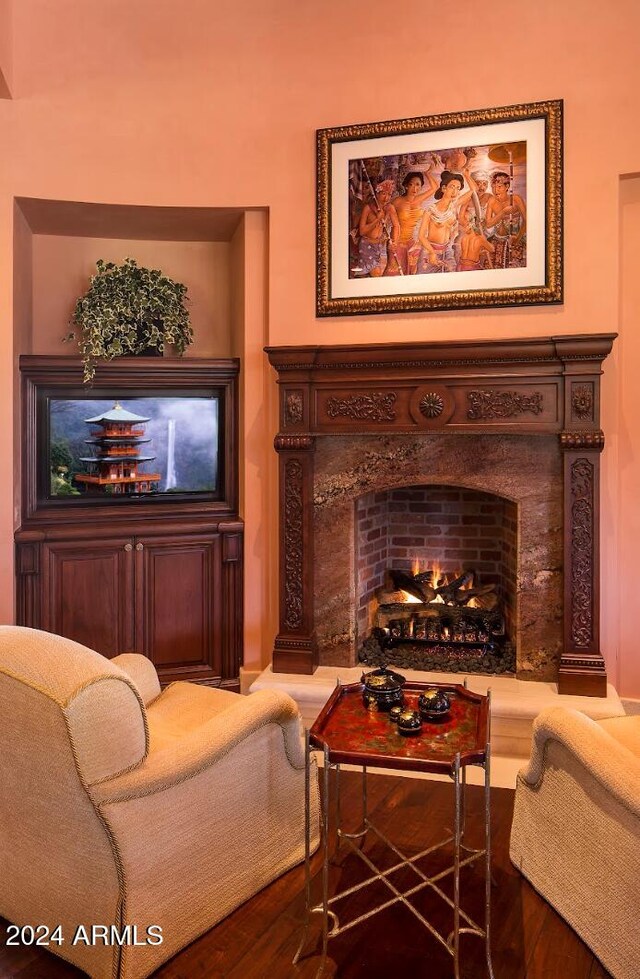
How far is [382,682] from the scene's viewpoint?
243 centimetres

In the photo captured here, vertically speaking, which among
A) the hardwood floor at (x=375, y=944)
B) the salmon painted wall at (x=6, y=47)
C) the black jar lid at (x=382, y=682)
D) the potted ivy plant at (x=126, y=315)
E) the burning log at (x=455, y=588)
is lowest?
the hardwood floor at (x=375, y=944)

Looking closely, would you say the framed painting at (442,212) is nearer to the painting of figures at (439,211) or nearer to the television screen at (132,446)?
the painting of figures at (439,211)

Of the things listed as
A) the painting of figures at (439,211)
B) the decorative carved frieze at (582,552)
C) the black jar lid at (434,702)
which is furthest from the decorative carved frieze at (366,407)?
the black jar lid at (434,702)

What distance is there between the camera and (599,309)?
346 cm

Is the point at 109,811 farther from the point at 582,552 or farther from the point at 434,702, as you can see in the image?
the point at 582,552

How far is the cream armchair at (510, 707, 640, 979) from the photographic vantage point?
1894 millimetres

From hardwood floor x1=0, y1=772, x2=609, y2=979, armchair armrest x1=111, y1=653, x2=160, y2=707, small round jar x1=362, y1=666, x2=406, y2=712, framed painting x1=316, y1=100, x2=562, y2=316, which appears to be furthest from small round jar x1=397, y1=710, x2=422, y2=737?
framed painting x1=316, y1=100, x2=562, y2=316

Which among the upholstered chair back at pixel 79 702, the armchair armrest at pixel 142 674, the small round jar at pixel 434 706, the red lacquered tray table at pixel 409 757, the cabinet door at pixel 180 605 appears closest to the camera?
the upholstered chair back at pixel 79 702

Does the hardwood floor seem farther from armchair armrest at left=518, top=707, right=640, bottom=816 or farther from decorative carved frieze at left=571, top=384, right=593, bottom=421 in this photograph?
decorative carved frieze at left=571, top=384, right=593, bottom=421

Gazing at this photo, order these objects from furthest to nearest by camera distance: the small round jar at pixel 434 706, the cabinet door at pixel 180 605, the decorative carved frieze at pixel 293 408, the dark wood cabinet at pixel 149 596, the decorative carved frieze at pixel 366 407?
the cabinet door at pixel 180 605 → the dark wood cabinet at pixel 149 596 → the decorative carved frieze at pixel 293 408 → the decorative carved frieze at pixel 366 407 → the small round jar at pixel 434 706

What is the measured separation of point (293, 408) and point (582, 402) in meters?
1.43

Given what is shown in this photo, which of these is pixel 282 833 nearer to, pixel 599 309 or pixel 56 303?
pixel 599 309

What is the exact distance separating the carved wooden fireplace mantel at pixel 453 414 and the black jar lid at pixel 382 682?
1336 millimetres

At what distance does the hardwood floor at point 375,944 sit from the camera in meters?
1.98
